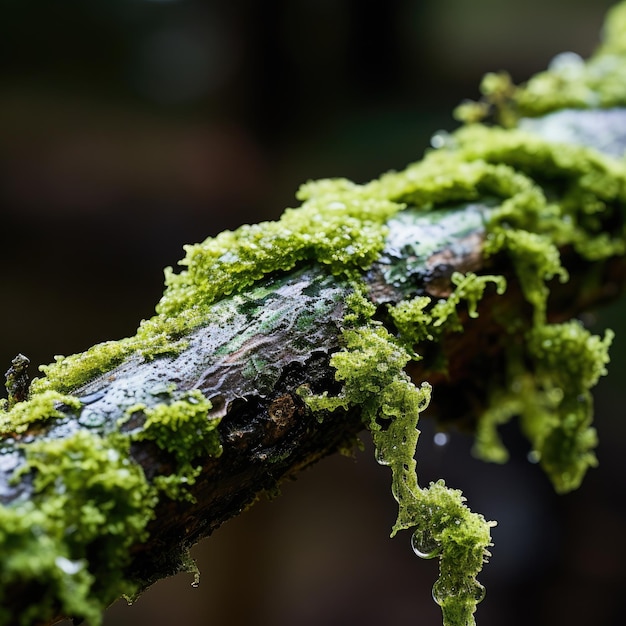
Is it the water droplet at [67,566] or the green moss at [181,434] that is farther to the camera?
the green moss at [181,434]

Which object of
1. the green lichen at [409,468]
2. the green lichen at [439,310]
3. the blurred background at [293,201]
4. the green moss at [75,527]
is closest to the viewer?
the green moss at [75,527]

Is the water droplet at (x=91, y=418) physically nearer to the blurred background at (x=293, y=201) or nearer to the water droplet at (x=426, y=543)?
the water droplet at (x=426, y=543)

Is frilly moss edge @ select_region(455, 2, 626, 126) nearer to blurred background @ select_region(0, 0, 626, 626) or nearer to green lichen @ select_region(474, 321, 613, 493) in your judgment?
green lichen @ select_region(474, 321, 613, 493)

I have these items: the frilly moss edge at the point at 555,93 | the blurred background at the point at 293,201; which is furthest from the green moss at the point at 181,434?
the blurred background at the point at 293,201

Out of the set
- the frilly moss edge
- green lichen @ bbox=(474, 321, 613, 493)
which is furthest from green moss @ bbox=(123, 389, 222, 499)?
the frilly moss edge

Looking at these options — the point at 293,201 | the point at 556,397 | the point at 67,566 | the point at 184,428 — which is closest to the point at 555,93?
the point at 556,397

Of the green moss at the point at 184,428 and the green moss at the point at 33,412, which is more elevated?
the green moss at the point at 33,412

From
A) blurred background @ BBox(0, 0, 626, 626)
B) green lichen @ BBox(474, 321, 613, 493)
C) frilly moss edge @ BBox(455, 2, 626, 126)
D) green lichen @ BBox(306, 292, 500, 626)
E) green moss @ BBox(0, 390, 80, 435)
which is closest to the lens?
green moss @ BBox(0, 390, 80, 435)

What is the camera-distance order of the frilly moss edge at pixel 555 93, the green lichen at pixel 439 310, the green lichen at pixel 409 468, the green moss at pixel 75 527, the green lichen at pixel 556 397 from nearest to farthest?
the green moss at pixel 75 527
the green lichen at pixel 409 468
the green lichen at pixel 439 310
the green lichen at pixel 556 397
the frilly moss edge at pixel 555 93
